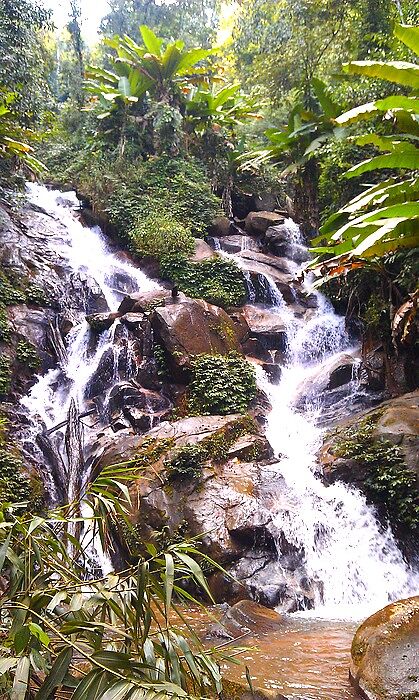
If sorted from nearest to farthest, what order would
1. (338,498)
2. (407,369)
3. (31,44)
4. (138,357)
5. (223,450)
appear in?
(338,498) < (223,450) < (407,369) < (138,357) < (31,44)

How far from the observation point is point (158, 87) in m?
16.5

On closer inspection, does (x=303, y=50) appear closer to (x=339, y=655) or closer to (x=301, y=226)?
(x=301, y=226)

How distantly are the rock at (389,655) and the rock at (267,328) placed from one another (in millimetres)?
7779

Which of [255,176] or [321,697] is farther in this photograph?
[255,176]

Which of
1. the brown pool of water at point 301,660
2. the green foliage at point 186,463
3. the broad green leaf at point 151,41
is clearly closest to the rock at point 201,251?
the broad green leaf at point 151,41

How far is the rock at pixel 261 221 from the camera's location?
602 inches

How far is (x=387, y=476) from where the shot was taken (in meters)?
7.24

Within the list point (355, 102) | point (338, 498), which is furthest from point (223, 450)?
point (355, 102)

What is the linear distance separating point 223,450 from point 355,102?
8.59m

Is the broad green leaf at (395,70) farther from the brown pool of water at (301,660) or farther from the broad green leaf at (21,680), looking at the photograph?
the broad green leaf at (21,680)

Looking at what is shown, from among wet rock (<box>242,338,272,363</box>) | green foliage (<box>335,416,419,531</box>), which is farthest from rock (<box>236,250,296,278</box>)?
green foliage (<box>335,416,419,531</box>)

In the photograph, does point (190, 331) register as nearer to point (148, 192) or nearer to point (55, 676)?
point (148, 192)

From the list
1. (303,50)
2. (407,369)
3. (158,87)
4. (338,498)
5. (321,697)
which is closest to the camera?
(321,697)

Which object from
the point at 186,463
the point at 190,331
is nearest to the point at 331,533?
the point at 186,463
